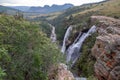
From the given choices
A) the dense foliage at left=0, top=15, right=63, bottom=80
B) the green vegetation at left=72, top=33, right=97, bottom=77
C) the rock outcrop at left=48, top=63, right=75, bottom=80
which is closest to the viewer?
the dense foliage at left=0, top=15, right=63, bottom=80

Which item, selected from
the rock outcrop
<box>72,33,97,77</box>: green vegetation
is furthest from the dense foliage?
<box>72,33,97,77</box>: green vegetation

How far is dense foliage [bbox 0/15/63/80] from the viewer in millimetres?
26047

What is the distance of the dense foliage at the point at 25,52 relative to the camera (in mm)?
26047

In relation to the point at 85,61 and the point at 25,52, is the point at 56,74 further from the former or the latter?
the point at 85,61

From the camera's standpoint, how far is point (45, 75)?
29.5 metres

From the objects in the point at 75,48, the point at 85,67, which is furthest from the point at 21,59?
the point at 75,48

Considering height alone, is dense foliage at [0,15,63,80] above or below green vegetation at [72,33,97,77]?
above

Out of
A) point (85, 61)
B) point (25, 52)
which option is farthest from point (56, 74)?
point (85, 61)

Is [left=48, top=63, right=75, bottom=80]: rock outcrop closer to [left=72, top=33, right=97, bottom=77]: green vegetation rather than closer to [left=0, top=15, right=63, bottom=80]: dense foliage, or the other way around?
[left=0, top=15, right=63, bottom=80]: dense foliage

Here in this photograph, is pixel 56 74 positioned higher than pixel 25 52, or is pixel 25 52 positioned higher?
pixel 25 52

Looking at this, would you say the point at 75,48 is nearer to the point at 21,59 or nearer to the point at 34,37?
the point at 34,37

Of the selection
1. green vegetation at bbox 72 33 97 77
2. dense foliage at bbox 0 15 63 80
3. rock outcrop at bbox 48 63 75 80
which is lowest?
green vegetation at bbox 72 33 97 77

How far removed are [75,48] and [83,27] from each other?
15782 mm

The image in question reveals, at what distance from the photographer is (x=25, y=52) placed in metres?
28.6
